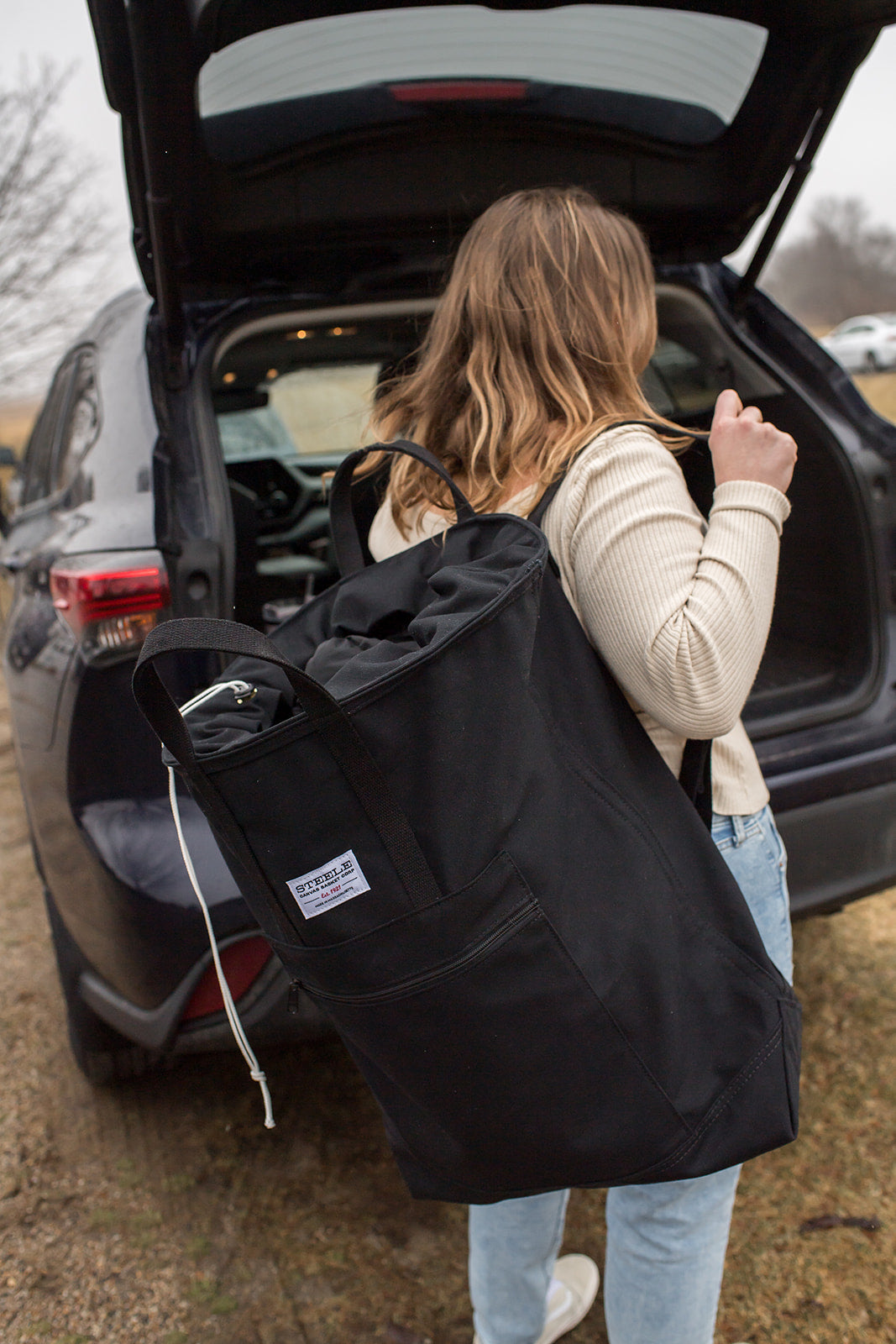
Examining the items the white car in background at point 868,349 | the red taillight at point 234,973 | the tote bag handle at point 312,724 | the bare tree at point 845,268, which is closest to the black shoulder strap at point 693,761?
the tote bag handle at point 312,724

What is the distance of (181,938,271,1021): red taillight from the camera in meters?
1.54

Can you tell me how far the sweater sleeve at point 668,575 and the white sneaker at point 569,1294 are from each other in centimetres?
111

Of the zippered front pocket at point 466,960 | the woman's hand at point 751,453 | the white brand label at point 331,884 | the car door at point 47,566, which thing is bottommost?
the car door at point 47,566

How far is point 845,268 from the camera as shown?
3203 cm

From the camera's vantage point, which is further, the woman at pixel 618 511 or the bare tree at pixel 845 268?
the bare tree at pixel 845 268

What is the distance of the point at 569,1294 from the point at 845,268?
36.0m

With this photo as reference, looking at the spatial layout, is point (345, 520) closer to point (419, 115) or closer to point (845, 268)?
point (419, 115)

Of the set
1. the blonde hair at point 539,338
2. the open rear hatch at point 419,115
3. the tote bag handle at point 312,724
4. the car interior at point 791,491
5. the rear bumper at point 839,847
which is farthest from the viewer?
the car interior at point 791,491

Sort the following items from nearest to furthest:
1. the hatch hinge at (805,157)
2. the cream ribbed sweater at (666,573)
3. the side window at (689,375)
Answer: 1. the cream ribbed sweater at (666,573)
2. the hatch hinge at (805,157)
3. the side window at (689,375)

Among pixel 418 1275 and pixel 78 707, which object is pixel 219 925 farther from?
pixel 418 1275

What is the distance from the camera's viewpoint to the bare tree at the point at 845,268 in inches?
1191

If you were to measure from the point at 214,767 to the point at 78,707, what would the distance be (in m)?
0.91

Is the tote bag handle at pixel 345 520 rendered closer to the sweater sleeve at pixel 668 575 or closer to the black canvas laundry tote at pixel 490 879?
the black canvas laundry tote at pixel 490 879

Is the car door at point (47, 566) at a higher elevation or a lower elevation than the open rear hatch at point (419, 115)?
lower
